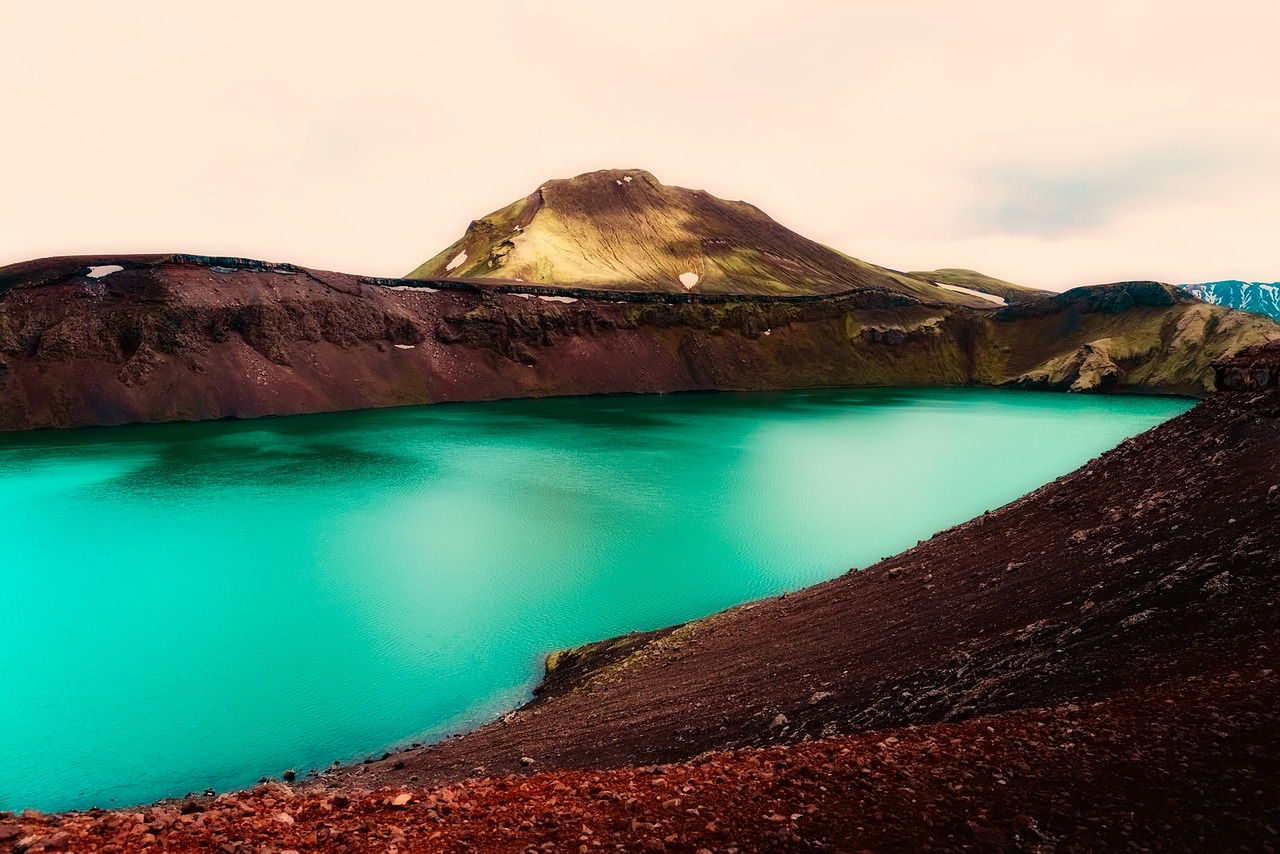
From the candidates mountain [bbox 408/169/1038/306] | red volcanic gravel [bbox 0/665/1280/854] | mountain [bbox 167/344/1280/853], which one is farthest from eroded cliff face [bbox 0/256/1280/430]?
red volcanic gravel [bbox 0/665/1280/854]

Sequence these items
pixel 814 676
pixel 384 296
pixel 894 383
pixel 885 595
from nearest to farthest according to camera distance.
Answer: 1. pixel 814 676
2. pixel 885 595
3. pixel 384 296
4. pixel 894 383

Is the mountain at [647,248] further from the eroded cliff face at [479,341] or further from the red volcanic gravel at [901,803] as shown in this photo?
the red volcanic gravel at [901,803]

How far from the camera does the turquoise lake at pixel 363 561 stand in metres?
17.0

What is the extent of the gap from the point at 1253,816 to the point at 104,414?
8929 centimetres

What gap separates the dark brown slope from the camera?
9.27 m

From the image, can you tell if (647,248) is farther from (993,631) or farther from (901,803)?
(901,803)

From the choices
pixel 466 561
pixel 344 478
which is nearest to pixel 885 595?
pixel 466 561

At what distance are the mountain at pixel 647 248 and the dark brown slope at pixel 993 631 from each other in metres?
119

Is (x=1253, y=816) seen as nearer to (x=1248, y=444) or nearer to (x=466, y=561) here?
(x=1248, y=444)

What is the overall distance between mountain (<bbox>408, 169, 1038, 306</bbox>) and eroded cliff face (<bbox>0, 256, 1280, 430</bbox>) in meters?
25.5

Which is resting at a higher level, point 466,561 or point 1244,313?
point 1244,313

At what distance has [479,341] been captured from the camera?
98.4 metres

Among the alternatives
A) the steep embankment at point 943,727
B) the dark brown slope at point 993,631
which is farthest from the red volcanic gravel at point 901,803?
the dark brown slope at point 993,631

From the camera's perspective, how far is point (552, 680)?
1892 centimetres
